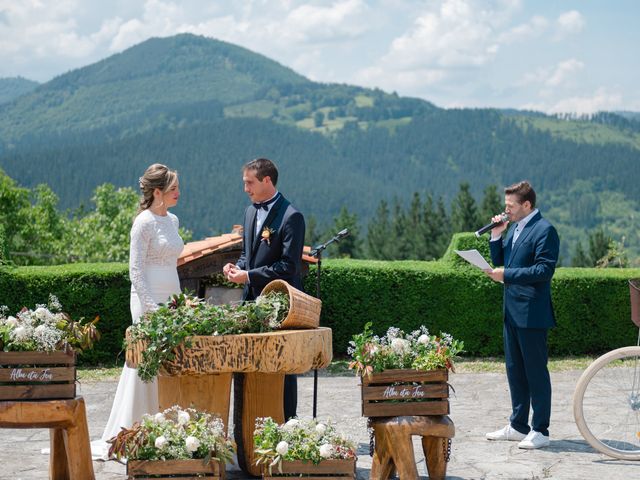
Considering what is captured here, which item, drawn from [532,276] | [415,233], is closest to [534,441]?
[532,276]

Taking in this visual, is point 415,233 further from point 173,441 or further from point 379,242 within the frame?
point 173,441

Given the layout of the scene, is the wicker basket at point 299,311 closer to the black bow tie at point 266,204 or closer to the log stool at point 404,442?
the log stool at point 404,442

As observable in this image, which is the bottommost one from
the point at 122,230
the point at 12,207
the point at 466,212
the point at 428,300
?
the point at 428,300

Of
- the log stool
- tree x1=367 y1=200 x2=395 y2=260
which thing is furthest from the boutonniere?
tree x1=367 y1=200 x2=395 y2=260

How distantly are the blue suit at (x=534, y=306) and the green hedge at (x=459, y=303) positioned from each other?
6007mm

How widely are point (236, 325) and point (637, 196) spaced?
17040cm

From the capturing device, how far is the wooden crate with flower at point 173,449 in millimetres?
5234

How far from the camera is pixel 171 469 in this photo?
5230mm

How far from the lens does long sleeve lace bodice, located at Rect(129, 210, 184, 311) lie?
6883 mm

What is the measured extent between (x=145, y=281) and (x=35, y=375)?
1.36 metres

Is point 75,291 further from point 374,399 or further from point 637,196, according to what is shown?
point 637,196

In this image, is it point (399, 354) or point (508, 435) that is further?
point (508, 435)

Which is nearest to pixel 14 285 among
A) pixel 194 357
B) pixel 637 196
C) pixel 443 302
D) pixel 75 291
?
pixel 75 291

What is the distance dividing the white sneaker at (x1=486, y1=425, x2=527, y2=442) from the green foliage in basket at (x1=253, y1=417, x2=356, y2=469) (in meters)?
2.44
